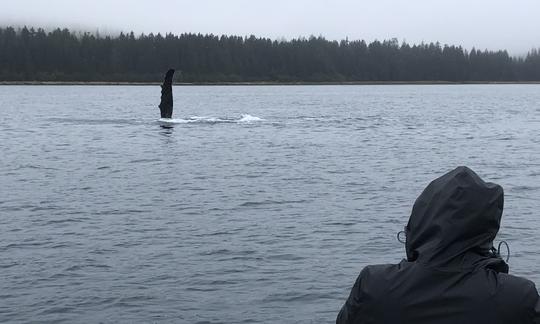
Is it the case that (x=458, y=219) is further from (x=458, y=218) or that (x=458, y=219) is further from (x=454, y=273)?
(x=454, y=273)

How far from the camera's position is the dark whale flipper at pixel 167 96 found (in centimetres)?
5188

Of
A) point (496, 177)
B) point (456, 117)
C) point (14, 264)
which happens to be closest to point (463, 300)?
point (14, 264)

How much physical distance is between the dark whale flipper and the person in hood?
157ft

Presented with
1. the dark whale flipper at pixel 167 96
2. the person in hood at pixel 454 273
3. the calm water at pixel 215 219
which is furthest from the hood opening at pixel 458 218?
the dark whale flipper at pixel 167 96

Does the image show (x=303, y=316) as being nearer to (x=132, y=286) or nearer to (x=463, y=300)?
(x=132, y=286)

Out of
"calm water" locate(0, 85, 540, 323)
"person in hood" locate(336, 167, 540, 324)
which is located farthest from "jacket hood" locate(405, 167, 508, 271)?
"calm water" locate(0, 85, 540, 323)

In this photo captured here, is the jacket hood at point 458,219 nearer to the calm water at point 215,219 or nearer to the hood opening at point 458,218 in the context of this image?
the hood opening at point 458,218

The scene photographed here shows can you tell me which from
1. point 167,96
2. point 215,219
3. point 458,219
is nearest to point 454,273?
point 458,219

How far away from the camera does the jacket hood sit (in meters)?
4.25

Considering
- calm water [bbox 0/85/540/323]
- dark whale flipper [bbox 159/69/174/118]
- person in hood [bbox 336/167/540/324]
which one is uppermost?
person in hood [bbox 336/167/540/324]

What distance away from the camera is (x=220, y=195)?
24.1 metres

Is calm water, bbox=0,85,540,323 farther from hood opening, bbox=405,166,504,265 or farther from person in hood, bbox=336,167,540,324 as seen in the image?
hood opening, bbox=405,166,504,265

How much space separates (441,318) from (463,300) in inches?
6.1

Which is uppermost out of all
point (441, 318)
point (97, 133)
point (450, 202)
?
point (450, 202)
